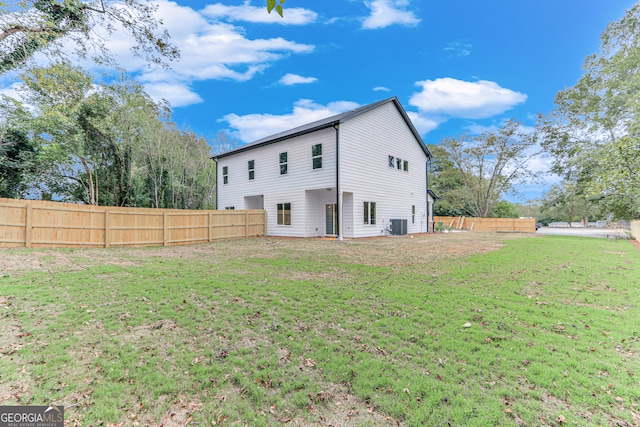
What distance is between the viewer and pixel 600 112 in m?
18.5

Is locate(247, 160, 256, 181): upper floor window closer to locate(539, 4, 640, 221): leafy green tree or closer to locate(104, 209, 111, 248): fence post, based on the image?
locate(104, 209, 111, 248): fence post

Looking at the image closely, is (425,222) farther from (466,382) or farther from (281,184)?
(466,382)

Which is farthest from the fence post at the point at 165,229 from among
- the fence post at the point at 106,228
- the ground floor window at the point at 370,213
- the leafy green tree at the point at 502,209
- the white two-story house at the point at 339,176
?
the leafy green tree at the point at 502,209

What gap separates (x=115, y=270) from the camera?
6699 millimetres

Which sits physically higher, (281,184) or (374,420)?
(281,184)

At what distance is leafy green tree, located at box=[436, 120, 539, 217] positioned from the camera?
1158 inches

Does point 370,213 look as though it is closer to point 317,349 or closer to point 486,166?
point 317,349

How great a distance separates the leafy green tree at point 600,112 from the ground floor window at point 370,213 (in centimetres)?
1116

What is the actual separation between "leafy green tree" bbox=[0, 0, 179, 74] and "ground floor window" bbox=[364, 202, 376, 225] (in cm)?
1189

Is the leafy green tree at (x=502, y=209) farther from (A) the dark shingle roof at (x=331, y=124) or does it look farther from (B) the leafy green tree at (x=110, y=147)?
(B) the leafy green tree at (x=110, y=147)

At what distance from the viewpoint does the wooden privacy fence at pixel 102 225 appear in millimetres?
9062

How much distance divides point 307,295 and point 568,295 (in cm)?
528

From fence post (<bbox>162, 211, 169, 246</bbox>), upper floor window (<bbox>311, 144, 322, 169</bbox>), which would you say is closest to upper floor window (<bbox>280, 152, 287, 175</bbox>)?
upper floor window (<bbox>311, 144, 322, 169</bbox>)

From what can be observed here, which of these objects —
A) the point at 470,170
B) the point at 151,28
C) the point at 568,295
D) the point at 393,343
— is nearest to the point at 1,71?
the point at 151,28
